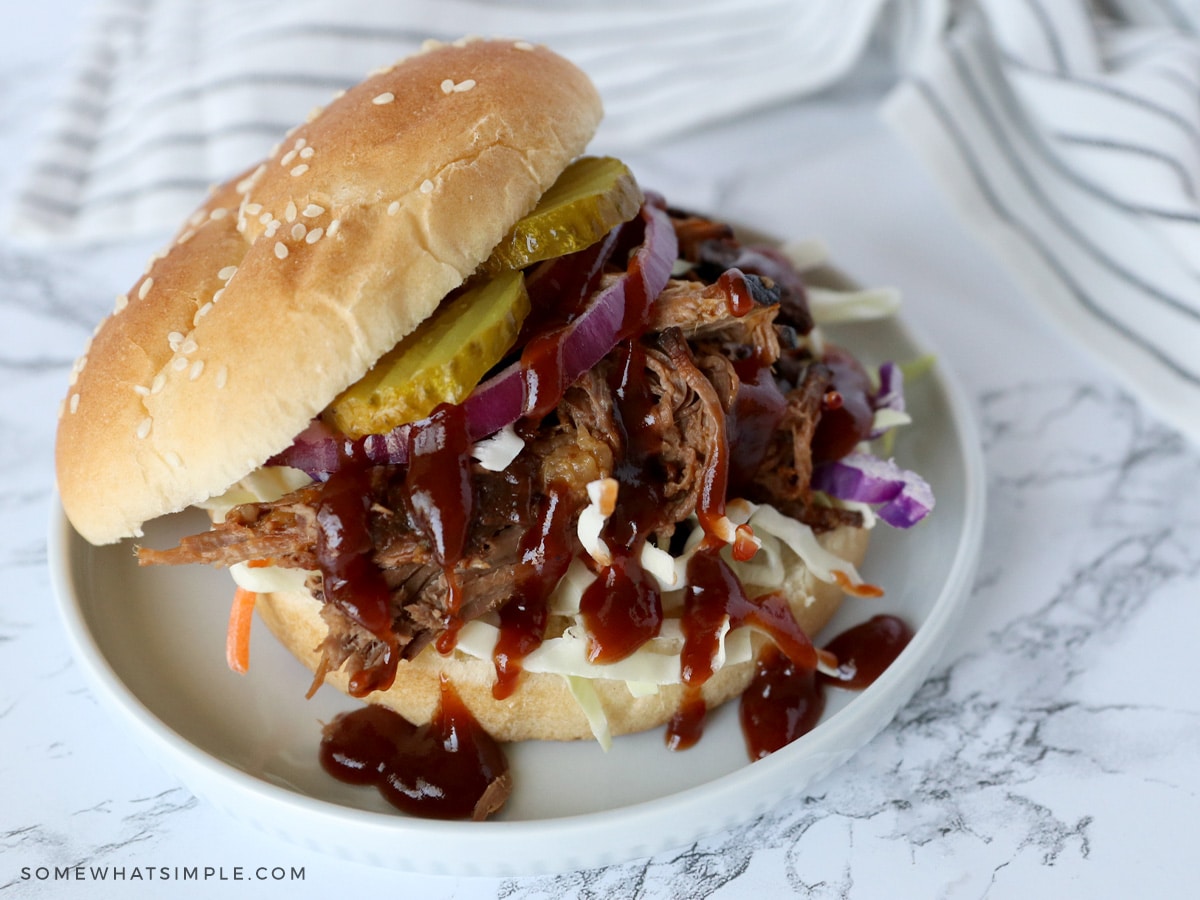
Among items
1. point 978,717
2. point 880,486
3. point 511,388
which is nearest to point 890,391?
point 880,486

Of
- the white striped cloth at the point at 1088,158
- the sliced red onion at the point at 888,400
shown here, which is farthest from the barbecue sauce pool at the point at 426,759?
the white striped cloth at the point at 1088,158

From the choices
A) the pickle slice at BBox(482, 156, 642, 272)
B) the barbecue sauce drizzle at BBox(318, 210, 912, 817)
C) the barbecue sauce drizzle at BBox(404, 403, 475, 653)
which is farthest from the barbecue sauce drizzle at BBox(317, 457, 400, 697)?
the pickle slice at BBox(482, 156, 642, 272)

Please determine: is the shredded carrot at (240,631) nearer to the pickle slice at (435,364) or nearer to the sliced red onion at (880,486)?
the pickle slice at (435,364)

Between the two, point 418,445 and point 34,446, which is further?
point 34,446

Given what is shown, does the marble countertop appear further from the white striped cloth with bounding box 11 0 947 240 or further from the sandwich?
the white striped cloth with bounding box 11 0 947 240

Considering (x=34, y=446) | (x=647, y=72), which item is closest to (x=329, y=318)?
(x=34, y=446)

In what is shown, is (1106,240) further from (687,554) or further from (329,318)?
(329,318)

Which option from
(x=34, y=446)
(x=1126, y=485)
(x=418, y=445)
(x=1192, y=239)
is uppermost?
(x=418, y=445)
